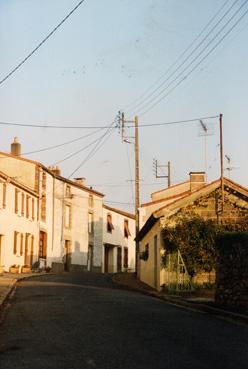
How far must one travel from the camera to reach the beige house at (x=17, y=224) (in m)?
37.0

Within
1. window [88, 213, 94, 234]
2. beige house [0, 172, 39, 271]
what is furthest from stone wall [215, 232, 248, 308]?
window [88, 213, 94, 234]

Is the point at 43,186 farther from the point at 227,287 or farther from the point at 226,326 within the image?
the point at 226,326

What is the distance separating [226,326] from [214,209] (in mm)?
13596

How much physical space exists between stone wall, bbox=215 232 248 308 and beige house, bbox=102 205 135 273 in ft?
141

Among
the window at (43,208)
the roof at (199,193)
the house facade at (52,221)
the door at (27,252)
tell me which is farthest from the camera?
the window at (43,208)

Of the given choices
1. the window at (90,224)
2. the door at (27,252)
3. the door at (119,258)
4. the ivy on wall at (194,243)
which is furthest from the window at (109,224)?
the ivy on wall at (194,243)

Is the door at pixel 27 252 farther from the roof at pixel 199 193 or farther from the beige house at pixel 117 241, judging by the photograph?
the beige house at pixel 117 241

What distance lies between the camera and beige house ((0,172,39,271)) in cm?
3700

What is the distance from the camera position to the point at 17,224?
129 ft

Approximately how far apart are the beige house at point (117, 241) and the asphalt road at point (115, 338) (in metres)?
45.5

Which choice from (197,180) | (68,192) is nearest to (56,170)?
(68,192)

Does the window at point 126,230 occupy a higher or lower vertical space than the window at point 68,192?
lower

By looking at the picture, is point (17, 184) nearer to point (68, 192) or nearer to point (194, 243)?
point (68, 192)

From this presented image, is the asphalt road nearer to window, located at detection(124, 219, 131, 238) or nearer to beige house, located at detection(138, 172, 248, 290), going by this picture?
beige house, located at detection(138, 172, 248, 290)
